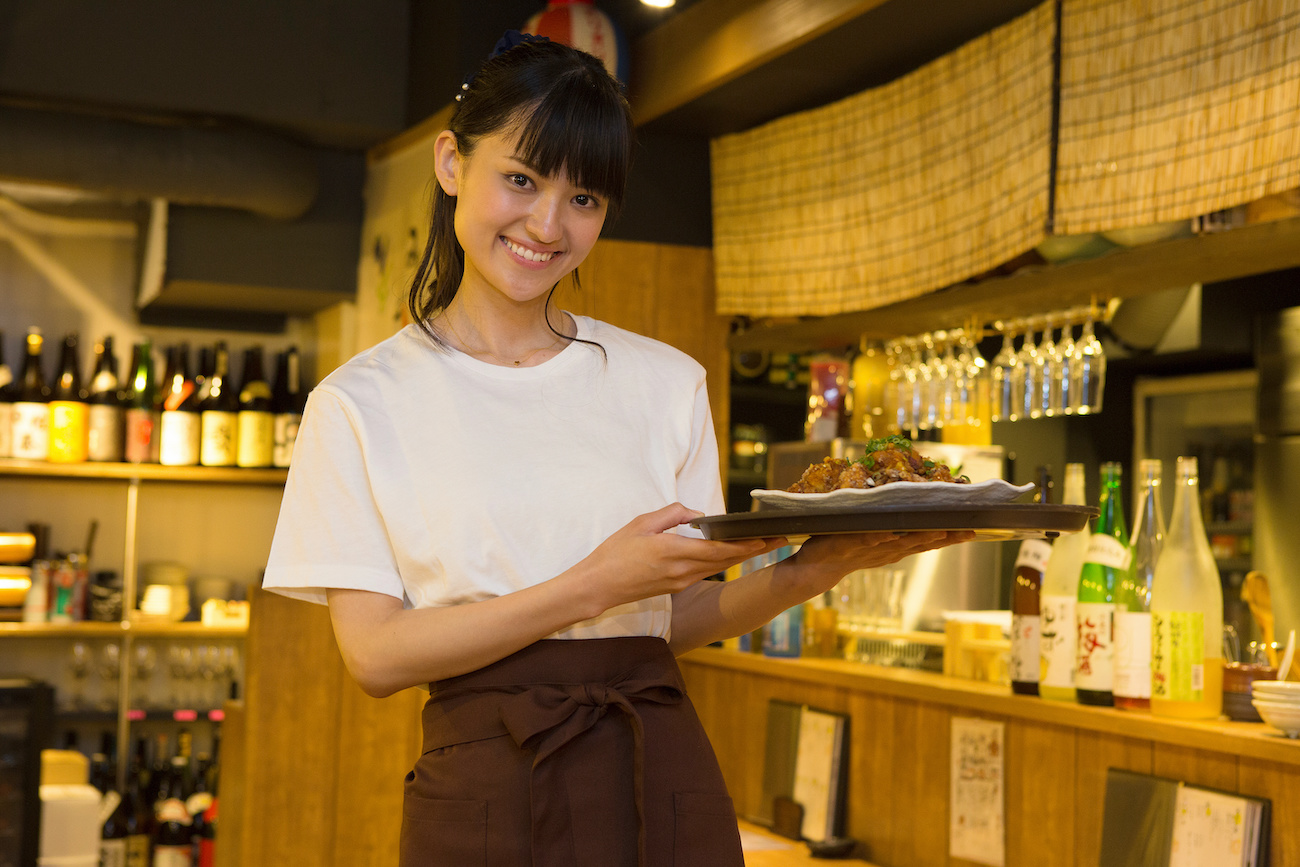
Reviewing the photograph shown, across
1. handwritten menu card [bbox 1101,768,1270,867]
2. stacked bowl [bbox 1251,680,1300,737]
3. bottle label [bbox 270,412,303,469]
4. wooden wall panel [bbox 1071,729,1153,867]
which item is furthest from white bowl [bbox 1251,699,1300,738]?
bottle label [bbox 270,412,303,469]

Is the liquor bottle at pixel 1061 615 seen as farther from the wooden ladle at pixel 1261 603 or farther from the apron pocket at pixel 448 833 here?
the apron pocket at pixel 448 833

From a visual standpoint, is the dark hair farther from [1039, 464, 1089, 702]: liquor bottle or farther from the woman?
[1039, 464, 1089, 702]: liquor bottle

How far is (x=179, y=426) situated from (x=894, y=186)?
265 cm

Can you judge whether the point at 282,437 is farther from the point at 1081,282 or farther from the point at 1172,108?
the point at 1172,108

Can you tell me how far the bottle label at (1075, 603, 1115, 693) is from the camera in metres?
2.08

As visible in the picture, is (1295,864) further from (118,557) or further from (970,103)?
(118,557)

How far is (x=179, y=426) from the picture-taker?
168 inches

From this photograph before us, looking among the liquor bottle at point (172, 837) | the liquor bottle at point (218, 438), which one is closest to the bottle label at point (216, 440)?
the liquor bottle at point (218, 438)

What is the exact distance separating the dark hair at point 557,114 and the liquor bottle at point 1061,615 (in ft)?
4.22

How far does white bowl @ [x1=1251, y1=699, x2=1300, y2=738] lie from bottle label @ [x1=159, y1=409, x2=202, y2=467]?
350cm

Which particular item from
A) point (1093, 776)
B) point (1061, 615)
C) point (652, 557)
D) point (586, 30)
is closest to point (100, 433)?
point (586, 30)

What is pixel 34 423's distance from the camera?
13.5 feet

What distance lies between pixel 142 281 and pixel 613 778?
3.90 meters

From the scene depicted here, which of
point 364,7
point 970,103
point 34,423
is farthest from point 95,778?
point 970,103
